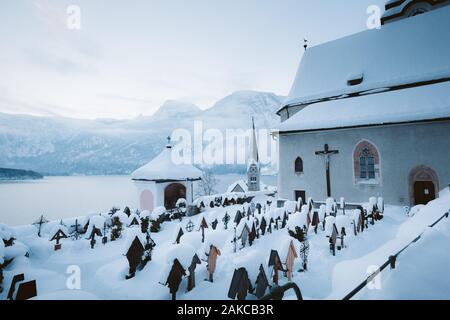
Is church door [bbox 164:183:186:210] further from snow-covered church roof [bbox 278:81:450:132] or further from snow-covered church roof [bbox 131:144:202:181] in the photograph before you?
snow-covered church roof [bbox 278:81:450:132]

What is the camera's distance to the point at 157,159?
707 inches

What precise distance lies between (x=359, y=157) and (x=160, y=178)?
13967 millimetres

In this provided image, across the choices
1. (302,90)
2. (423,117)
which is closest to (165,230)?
(423,117)

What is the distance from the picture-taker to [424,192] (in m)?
13.9

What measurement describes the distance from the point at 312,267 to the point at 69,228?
12083mm

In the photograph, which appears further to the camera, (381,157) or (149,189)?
(149,189)

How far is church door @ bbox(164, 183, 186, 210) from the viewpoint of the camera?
19.5m

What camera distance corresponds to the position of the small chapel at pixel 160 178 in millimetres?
16297

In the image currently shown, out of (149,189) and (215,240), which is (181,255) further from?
(149,189)

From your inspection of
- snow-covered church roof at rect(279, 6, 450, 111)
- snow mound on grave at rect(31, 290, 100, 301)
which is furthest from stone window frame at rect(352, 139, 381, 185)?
snow mound on grave at rect(31, 290, 100, 301)

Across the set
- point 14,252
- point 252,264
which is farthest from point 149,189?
point 252,264

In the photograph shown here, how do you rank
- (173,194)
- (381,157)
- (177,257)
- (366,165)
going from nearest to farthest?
(177,257) < (381,157) < (366,165) < (173,194)

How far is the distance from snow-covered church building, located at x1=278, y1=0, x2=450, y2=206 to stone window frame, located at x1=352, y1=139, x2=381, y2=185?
0.20ft
